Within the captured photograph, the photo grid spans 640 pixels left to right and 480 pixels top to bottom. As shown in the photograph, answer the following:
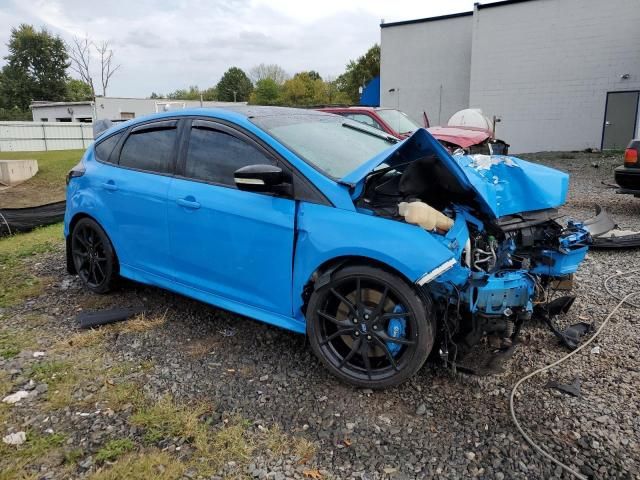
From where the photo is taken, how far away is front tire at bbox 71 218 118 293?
4227mm

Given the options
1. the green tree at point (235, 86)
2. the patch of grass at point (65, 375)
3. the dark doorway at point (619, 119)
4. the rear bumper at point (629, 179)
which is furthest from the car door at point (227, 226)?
the green tree at point (235, 86)

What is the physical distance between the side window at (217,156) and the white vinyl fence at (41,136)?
29688mm

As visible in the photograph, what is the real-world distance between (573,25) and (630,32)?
1805mm

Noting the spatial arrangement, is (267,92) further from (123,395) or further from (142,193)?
(123,395)

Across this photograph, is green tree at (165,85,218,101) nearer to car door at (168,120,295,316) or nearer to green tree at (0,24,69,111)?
green tree at (0,24,69,111)

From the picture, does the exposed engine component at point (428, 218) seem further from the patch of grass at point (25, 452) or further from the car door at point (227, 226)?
the patch of grass at point (25, 452)

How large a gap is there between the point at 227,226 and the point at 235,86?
77.1m

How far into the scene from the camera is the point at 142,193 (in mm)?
3725

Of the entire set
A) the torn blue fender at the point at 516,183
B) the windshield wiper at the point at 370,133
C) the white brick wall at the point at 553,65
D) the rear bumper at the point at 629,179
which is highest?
the white brick wall at the point at 553,65

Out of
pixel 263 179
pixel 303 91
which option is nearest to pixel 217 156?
pixel 263 179

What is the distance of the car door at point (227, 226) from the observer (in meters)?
3.02

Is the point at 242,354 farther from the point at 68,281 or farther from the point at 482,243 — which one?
the point at 68,281

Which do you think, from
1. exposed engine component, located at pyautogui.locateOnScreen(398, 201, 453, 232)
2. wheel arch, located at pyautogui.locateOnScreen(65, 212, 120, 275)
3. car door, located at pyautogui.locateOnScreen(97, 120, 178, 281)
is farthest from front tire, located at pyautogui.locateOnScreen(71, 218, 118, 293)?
exposed engine component, located at pyautogui.locateOnScreen(398, 201, 453, 232)

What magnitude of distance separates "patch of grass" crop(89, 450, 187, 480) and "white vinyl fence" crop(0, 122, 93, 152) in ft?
102
